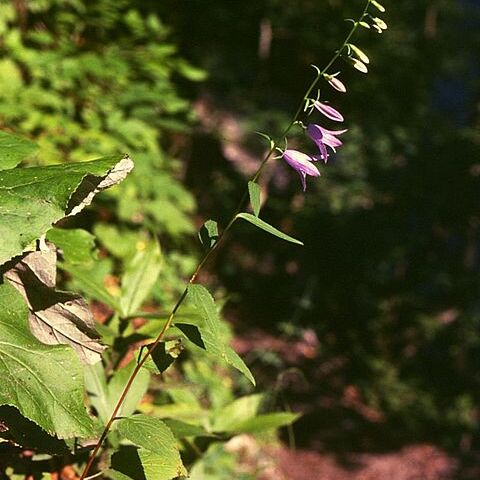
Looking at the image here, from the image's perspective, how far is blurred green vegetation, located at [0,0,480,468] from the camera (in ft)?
15.3

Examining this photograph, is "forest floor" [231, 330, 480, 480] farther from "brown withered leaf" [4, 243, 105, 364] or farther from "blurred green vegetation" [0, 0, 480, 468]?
"brown withered leaf" [4, 243, 105, 364]

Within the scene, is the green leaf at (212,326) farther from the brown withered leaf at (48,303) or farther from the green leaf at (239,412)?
the green leaf at (239,412)

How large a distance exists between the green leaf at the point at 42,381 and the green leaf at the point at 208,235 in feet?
1.18

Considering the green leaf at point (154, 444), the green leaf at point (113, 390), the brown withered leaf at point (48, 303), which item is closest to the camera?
the green leaf at point (154, 444)

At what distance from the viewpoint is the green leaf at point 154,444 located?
1377mm

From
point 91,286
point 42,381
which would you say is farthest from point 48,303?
point 91,286

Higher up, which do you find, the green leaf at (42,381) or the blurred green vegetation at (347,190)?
the green leaf at (42,381)

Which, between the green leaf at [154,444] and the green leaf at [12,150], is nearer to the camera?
the green leaf at [154,444]

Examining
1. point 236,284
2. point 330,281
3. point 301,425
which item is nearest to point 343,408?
point 301,425

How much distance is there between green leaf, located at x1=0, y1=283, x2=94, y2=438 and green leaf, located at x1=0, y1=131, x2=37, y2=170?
0.37 metres

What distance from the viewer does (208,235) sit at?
1.43 metres

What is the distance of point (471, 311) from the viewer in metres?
7.36

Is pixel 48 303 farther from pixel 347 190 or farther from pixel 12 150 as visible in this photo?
pixel 347 190

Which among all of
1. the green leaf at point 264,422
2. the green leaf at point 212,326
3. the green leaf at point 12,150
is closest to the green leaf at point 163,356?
the green leaf at point 212,326
